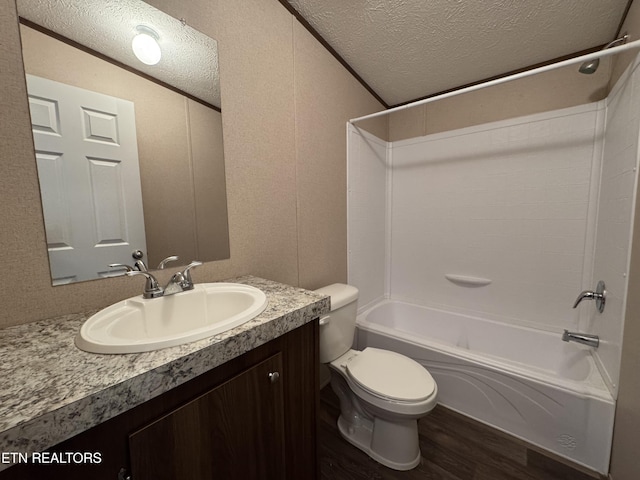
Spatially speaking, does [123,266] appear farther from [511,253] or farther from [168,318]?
[511,253]

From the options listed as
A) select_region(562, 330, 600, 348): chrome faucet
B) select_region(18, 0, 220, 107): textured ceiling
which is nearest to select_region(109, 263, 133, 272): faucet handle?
select_region(18, 0, 220, 107): textured ceiling

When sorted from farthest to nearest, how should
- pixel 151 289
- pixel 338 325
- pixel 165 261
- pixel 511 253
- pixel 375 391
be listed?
pixel 511 253
pixel 338 325
pixel 375 391
pixel 165 261
pixel 151 289

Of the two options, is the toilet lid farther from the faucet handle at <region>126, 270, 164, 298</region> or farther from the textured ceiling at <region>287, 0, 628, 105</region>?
the textured ceiling at <region>287, 0, 628, 105</region>

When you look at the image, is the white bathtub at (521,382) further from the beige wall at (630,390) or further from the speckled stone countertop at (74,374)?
the speckled stone countertop at (74,374)

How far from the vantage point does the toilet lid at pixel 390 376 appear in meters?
1.20

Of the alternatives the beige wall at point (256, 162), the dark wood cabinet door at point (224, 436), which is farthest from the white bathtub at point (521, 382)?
the dark wood cabinet door at point (224, 436)

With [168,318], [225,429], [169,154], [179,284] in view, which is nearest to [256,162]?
[169,154]

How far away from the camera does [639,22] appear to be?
3.82 ft

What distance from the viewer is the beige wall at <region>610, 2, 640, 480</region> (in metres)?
0.99

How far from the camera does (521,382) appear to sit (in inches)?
54.3

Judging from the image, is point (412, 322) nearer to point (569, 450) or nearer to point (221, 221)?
point (569, 450)

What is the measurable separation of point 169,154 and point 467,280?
2.20 metres

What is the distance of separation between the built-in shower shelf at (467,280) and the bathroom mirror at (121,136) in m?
1.88

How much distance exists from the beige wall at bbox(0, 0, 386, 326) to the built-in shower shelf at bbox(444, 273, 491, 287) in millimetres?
969
